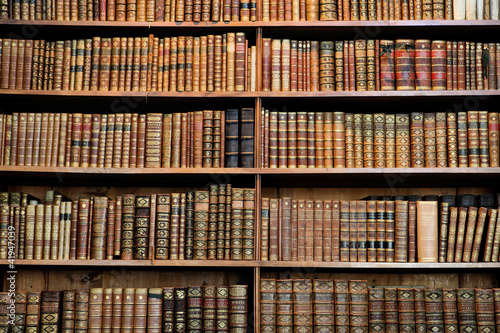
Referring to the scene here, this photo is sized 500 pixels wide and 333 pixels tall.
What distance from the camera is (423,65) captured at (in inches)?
114

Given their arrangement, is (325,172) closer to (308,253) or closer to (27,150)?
(308,253)

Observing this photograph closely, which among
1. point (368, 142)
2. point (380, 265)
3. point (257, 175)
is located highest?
point (368, 142)

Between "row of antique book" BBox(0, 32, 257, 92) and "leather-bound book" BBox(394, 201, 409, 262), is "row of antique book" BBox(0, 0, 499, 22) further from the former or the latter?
"leather-bound book" BBox(394, 201, 409, 262)

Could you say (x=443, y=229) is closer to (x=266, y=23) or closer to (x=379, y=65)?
(x=379, y=65)

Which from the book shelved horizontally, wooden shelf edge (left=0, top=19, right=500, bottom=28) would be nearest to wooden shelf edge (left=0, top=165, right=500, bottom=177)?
the book shelved horizontally

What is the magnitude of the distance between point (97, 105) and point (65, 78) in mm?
225

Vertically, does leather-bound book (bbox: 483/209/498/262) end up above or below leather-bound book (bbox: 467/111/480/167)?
below

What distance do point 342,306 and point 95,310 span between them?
3.51 ft

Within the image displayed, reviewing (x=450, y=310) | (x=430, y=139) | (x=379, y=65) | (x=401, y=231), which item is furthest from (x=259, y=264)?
(x=379, y=65)

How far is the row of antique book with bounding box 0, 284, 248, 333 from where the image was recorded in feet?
8.97

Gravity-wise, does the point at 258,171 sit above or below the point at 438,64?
below

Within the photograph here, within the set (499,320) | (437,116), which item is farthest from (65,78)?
(499,320)

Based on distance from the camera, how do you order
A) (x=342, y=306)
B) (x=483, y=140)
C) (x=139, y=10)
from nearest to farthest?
(x=342, y=306) → (x=483, y=140) → (x=139, y=10)

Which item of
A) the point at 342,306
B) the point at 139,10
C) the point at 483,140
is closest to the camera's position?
the point at 342,306
